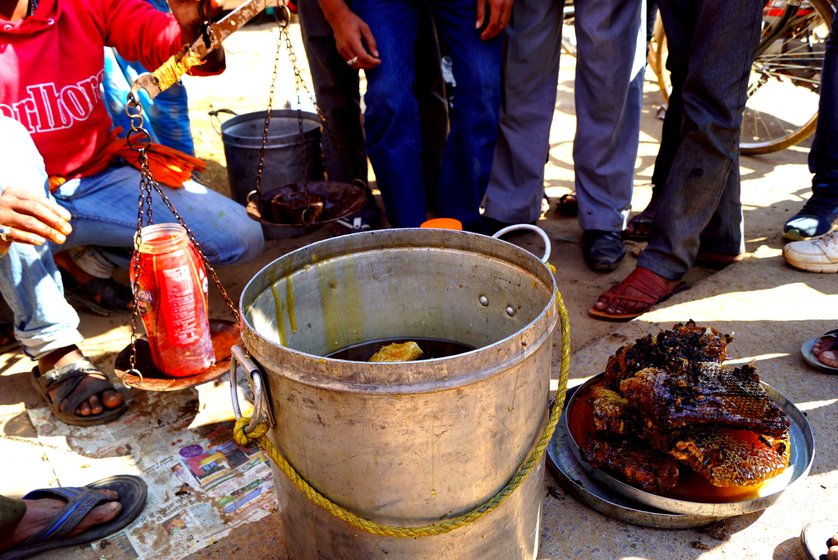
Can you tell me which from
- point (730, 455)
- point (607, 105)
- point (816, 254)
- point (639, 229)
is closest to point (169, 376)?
point (730, 455)

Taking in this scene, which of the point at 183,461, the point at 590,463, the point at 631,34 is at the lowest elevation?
the point at 183,461

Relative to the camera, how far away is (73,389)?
2531 mm

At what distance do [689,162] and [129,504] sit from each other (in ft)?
8.09

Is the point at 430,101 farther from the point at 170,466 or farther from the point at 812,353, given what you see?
the point at 170,466

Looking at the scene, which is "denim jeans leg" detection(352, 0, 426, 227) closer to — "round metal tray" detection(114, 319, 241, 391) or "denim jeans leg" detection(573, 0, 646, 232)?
"denim jeans leg" detection(573, 0, 646, 232)

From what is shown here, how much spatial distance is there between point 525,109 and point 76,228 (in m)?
2.13

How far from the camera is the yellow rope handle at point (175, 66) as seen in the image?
6.38ft

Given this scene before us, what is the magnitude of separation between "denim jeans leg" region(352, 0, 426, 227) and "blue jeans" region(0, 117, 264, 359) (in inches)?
27.0

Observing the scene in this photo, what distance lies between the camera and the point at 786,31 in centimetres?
468

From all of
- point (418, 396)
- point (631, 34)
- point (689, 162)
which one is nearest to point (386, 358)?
point (418, 396)

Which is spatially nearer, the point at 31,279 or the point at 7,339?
the point at 31,279

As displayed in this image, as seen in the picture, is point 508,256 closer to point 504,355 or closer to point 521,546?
point 504,355

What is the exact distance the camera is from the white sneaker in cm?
302

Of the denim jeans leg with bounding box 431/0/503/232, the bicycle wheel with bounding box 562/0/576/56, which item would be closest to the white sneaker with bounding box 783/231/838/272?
the denim jeans leg with bounding box 431/0/503/232
